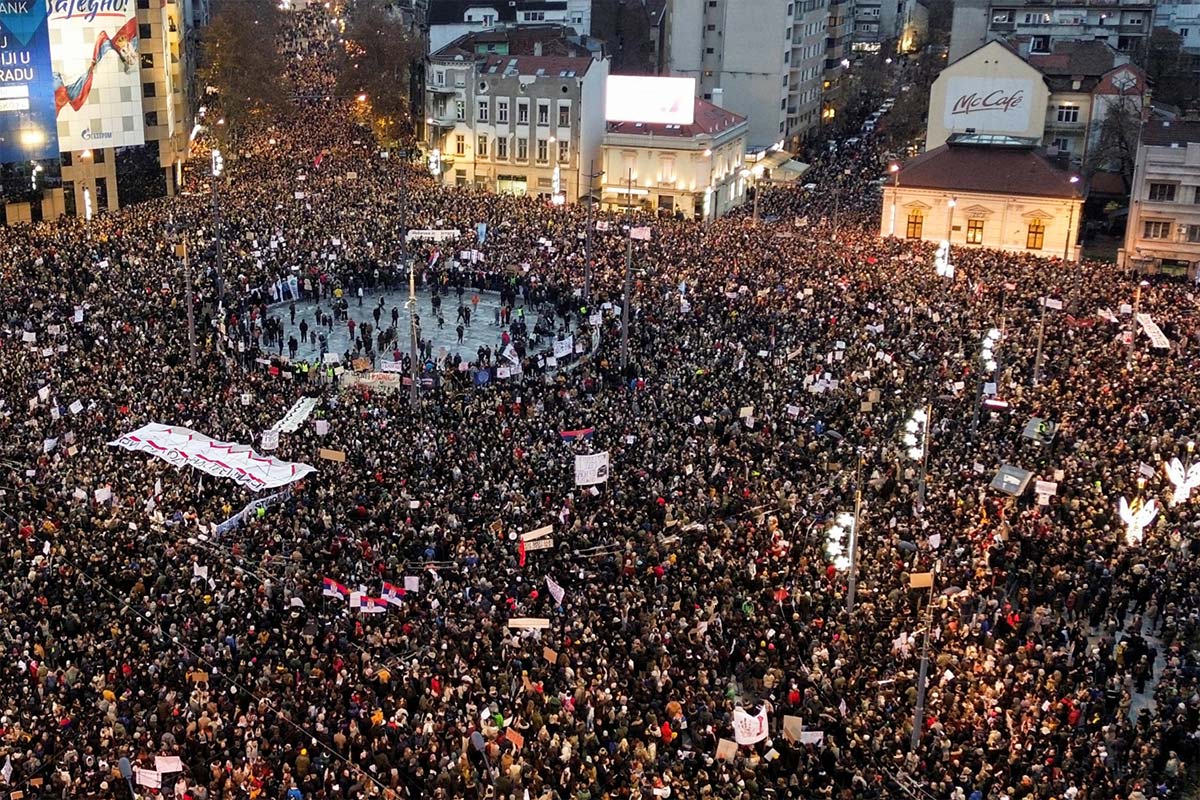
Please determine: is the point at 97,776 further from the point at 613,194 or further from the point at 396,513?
the point at 613,194

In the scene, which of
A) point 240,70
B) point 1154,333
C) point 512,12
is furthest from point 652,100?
point 1154,333

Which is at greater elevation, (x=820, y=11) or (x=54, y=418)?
(x=820, y=11)

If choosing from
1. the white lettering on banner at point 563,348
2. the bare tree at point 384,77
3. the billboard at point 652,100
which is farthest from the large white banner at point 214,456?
the bare tree at point 384,77

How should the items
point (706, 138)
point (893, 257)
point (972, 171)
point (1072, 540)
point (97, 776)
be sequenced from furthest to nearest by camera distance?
point (706, 138) → point (972, 171) → point (893, 257) → point (1072, 540) → point (97, 776)

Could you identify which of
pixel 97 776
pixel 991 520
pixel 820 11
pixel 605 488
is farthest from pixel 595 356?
pixel 820 11

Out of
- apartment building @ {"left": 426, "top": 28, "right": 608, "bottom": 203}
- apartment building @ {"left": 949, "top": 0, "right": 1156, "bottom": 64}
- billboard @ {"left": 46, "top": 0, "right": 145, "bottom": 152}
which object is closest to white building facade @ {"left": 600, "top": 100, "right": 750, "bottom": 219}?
apartment building @ {"left": 426, "top": 28, "right": 608, "bottom": 203}

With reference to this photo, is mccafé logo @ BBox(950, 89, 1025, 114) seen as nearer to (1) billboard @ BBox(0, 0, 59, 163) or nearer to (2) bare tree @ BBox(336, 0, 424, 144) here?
(2) bare tree @ BBox(336, 0, 424, 144)

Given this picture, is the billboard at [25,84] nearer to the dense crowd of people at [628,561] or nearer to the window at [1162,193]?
the dense crowd of people at [628,561]
